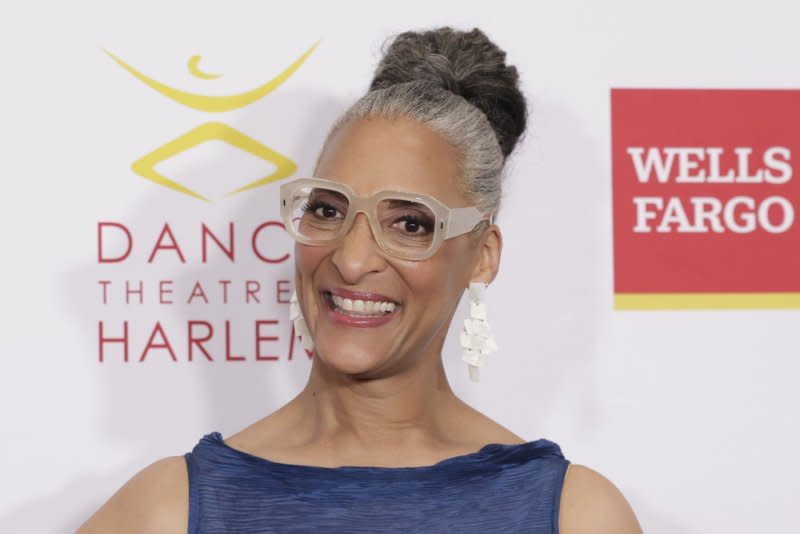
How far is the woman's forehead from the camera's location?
1.60 metres

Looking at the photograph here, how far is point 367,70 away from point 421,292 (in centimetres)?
74

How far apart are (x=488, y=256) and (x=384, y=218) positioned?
21cm

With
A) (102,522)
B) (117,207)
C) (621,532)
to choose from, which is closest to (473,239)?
(621,532)

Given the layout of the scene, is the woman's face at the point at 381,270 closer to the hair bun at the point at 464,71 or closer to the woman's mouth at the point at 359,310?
the woman's mouth at the point at 359,310

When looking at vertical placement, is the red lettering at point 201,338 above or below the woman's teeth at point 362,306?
below

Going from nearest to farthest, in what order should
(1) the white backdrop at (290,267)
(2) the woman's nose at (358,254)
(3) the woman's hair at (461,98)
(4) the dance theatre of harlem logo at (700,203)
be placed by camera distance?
(2) the woman's nose at (358,254), (3) the woman's hair at (461,98), (1) the white backdrop at (290,267), (4) the dance theatre of harlem logo at (700,203)

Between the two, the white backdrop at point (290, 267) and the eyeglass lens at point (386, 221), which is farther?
the white backdrop at point (290, 267)

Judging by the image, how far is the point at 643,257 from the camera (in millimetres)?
2260

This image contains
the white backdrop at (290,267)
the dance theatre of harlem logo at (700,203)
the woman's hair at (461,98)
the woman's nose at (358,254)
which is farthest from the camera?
the dance theatre of harlem logo at (700,203)

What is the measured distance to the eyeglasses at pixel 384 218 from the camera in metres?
1.56

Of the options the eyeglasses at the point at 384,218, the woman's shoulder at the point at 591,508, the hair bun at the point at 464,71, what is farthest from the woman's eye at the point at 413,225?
the woman's shoulder at the point at 591,508

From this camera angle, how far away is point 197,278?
2178 millimetres

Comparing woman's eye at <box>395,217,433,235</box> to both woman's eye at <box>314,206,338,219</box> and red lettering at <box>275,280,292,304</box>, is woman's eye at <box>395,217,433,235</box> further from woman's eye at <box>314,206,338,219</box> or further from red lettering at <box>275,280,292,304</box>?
red lettering at <box>275,280,292,304</box>

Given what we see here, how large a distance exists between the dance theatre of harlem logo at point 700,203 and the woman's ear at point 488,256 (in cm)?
58
